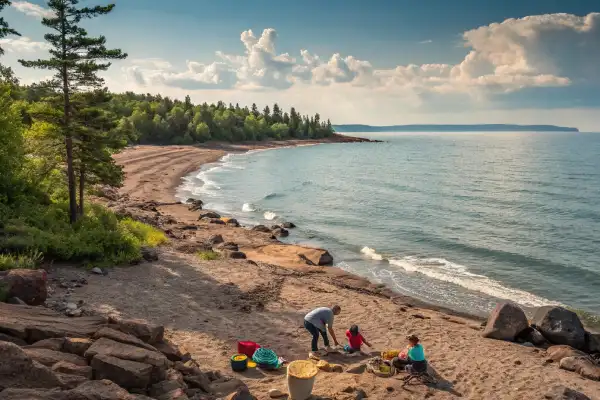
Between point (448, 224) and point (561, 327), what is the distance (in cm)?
2418

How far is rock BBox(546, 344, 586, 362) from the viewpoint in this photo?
16.4 metres

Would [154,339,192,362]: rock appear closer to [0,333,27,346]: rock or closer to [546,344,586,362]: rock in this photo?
[0,333,27,346]: rock

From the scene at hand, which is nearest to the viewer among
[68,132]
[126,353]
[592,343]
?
[126,353]

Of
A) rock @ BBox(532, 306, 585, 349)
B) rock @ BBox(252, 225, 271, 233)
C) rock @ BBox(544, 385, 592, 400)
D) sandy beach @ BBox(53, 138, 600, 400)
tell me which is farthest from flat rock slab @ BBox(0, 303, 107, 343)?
rock @ BBox(252, 225, 271, 233)

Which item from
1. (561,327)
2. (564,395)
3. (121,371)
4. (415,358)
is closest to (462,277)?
(561,327)

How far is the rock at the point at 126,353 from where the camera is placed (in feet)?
31.5

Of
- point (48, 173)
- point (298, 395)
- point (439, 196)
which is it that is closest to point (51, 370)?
point (298, 395)

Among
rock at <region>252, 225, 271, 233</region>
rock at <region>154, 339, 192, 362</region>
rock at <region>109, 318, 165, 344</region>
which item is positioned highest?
rock at <region>109, 318, 165, 344</region>

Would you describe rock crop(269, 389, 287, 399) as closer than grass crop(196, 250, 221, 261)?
Yes

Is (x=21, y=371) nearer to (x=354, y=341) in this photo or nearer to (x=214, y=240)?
(x=354, y=341)

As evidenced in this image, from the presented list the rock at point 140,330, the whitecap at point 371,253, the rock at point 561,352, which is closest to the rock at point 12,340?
the rock at point 140,330

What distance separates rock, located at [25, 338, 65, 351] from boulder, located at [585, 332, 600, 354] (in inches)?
736

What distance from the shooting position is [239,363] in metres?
13.0

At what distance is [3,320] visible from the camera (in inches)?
398
